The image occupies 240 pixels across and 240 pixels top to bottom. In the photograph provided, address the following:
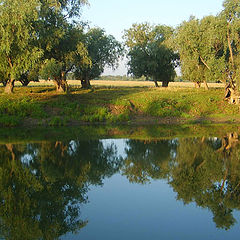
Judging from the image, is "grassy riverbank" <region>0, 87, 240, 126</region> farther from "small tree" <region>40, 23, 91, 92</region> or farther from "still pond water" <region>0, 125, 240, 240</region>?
"still pond water" <region>0, 125, 240, 240</region>

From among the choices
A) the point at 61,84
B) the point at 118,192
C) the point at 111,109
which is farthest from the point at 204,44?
the point at 118,192

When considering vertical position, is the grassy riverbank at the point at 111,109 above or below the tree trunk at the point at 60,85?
below

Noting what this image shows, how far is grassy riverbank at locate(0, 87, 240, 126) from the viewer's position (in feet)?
92.4

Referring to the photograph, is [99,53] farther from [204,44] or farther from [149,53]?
[204,44]

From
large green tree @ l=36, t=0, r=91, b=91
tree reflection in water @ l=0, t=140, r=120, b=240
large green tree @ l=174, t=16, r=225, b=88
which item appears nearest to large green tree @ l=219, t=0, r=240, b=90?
large green tree @ l=174, t=16, r=225, b=88

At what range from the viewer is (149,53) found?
54812 mm

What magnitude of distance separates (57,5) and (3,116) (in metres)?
13.9

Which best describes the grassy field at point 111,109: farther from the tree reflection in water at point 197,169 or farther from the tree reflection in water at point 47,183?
the tree reflection in water at point 197,169

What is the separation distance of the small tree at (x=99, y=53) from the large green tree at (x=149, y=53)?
3718 millimetres

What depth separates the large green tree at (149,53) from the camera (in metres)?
54.1

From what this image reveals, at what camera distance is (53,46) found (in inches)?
1416

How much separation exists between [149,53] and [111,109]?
25.9 meters

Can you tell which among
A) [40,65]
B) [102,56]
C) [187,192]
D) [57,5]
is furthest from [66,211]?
[102,56]

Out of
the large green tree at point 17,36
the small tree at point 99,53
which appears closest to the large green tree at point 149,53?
the small tree at point 99,53
